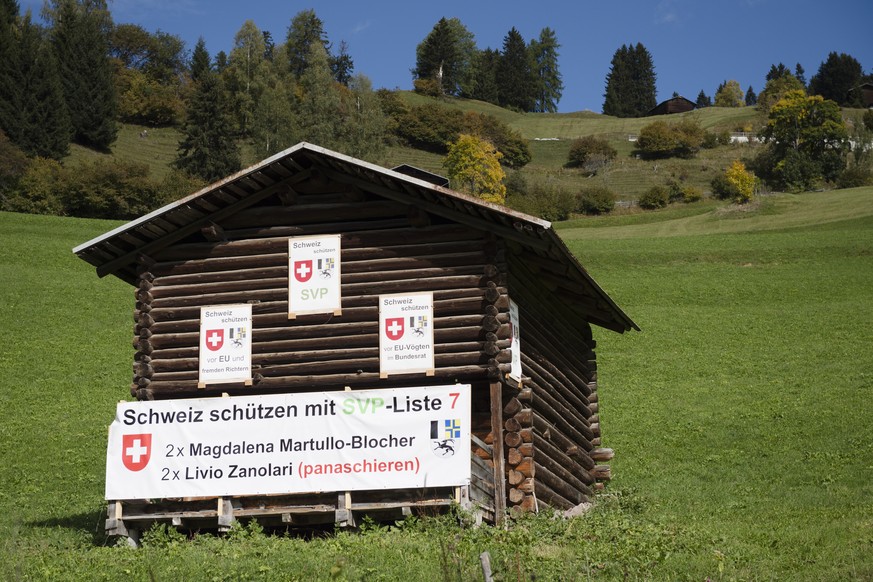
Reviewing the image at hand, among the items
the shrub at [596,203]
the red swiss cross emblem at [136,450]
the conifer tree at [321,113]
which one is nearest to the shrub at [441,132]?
the conifer tree at [321,113]

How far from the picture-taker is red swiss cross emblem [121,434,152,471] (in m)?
17.3

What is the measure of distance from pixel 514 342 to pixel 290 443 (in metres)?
4.81

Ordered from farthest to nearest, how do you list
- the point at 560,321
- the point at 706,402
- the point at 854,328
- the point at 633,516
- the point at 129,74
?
the point at 129,74 → the point at 854,328 → the point at 706,402 → the point at 560,321 → the point at 633,516

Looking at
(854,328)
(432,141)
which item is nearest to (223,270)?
(854,328)

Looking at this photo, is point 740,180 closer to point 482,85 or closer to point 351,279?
point 351,279

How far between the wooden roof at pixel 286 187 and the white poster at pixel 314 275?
3.83 feet

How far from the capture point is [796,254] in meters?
57.1

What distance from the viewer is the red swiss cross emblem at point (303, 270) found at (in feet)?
65.6

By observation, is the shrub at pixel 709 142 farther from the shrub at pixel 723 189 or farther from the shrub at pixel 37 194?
the shrub at pixel 37 194

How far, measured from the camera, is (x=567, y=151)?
479 feet

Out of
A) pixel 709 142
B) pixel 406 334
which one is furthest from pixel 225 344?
pixel 709 142

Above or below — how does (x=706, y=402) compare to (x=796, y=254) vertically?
below

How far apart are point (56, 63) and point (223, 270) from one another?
3915 inches

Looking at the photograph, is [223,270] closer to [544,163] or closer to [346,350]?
[346,350]
